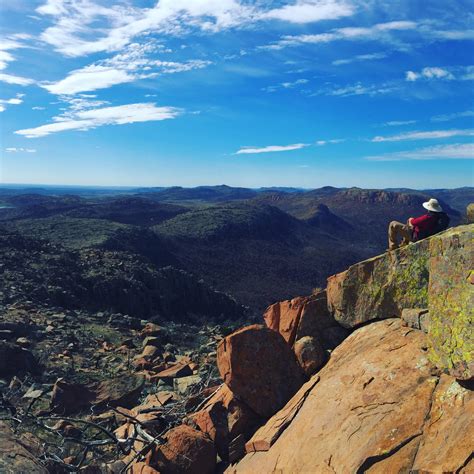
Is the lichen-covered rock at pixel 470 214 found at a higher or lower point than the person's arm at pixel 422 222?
higher

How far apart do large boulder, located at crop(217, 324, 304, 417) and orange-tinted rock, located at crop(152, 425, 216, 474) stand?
1.01 m

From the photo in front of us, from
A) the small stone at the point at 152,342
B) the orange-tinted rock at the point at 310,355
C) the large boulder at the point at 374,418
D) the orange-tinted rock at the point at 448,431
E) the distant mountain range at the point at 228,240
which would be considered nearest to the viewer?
the orange-tinted rock at the point at 448,431

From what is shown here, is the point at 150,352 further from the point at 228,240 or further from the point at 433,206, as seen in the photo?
the point at 228,240

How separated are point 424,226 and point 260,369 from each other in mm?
4358

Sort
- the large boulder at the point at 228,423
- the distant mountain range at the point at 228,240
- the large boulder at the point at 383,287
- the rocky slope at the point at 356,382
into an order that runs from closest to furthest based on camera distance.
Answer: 1. the rocky slope at the point at 356,382
2. the large boulder at the point at 228,423
3. the large boulder at the point at 383,287
4. the distant mountain range at the point at 228,240

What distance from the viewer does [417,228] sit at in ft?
27.8

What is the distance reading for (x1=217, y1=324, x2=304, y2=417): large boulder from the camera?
7.17 m

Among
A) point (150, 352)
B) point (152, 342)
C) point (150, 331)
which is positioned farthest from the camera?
point (150, 331)

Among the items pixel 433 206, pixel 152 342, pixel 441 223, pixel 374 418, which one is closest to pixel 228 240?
pixel 152 342

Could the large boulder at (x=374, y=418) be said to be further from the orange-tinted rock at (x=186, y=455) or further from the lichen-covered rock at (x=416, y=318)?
the orange-tinted rock at (x=186, y=455)

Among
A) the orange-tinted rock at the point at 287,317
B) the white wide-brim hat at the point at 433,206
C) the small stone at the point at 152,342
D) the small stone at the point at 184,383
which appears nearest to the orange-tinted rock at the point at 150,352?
the small stone at the point at 152,342

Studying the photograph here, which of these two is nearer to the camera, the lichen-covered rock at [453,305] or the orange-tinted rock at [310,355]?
the lichen-covered rock at [453,305]

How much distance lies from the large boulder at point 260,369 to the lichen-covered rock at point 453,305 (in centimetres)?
265

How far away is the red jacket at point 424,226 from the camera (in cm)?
842
